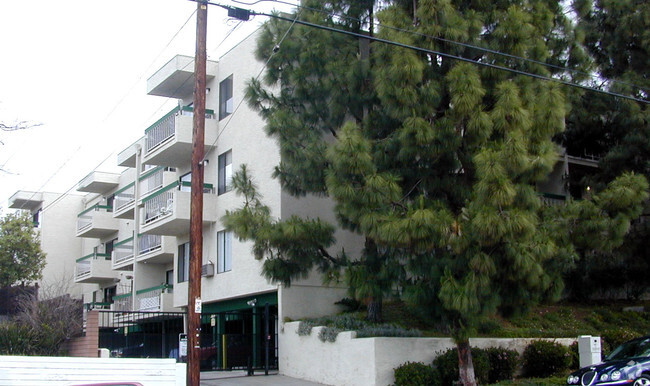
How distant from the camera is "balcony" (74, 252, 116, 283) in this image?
4116cm

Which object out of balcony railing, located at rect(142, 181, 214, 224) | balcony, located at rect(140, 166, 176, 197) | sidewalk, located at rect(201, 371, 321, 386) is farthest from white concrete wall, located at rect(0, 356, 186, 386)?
balcony, located at rect(140, 166, 176, 197)

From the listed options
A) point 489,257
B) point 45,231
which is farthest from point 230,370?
point 45,231

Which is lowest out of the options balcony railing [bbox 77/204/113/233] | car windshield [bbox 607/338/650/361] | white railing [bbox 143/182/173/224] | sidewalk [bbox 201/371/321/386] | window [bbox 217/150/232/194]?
sidewalk [bbox 201/371/321/386]

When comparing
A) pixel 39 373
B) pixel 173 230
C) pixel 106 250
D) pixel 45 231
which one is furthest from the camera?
pixel 45 231

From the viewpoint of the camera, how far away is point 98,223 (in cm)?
4284

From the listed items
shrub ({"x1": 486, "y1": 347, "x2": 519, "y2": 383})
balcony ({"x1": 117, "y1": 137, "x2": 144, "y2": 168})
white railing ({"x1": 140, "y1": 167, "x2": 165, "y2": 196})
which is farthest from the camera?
balcony ({"x1": 117, "y1": 137, "x2": 144, "y2": 168})

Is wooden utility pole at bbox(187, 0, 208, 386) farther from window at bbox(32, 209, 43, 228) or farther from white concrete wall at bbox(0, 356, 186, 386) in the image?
window at bbox(32, 209, 43, 228)

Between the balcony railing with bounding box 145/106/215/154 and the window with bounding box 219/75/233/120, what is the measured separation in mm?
550

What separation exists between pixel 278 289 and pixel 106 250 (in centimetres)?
2607

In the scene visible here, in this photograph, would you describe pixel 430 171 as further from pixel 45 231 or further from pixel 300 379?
pixel 45 231

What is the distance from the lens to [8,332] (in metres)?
19.3

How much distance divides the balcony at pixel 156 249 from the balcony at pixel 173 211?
196 cm

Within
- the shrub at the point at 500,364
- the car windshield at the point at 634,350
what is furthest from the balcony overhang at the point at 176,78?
the car windshield at the point at 634,350

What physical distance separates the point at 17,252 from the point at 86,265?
390cm
